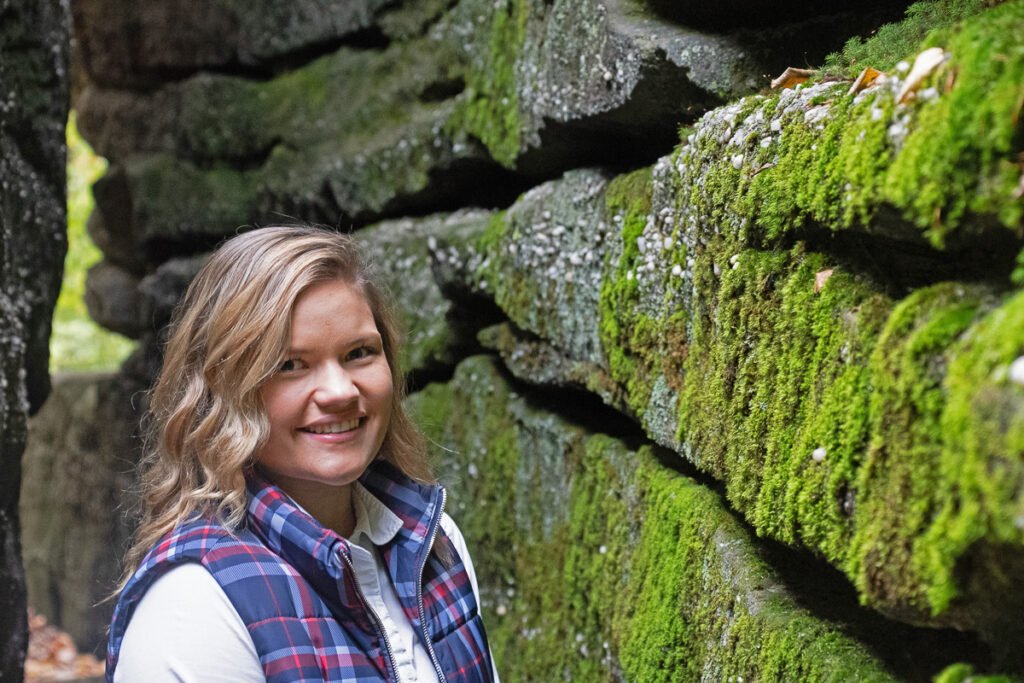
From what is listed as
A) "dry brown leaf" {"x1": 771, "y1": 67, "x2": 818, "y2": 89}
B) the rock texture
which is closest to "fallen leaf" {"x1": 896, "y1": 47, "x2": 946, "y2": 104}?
"dry brown leaf" {"x1": 771, "y1": 67, "x2": 818, "y2": 89}

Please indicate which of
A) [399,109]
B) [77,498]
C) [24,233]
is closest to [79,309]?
[77,498]

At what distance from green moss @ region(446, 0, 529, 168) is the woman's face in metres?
2.38

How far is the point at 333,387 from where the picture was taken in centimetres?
225

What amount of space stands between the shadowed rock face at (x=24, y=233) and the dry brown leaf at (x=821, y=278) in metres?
3.05

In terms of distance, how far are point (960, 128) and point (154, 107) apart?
7.23 meters

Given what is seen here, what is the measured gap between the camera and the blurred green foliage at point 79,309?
15.1m

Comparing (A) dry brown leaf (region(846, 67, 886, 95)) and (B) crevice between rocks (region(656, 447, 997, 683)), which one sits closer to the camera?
(B) crevice between rocks (region(656, 447, 997, 683))

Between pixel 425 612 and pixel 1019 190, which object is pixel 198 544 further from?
pixel 1019 190

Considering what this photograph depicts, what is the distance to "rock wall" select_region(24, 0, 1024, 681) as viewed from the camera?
1.49 m

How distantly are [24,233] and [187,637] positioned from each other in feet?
8.54

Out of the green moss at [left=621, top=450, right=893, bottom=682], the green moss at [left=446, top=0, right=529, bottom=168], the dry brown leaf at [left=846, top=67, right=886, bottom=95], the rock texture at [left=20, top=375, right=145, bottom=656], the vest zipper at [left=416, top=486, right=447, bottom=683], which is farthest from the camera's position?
the rock texture at [left=20, top=375, right=145, bottom=656]

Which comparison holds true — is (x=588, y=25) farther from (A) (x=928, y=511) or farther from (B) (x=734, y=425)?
(A) (x=928, y=511)

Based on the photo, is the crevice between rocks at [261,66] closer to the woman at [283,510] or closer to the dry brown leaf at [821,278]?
the woman at [283,510]

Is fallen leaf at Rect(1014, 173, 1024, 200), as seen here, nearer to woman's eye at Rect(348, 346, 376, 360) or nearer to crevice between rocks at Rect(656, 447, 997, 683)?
crevice between rocks at Rect(656, 447, 997, 683)
